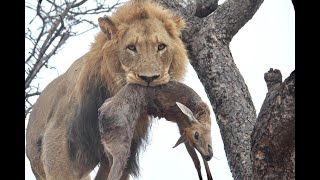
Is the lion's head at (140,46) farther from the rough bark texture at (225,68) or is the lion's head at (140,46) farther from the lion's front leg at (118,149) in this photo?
the rough bark texture at (225,68)

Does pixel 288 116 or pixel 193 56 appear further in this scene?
pixel 193 56

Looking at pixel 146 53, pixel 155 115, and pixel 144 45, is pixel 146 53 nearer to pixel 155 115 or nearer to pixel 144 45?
pixel 144 45

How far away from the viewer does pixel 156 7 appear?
6.35ft

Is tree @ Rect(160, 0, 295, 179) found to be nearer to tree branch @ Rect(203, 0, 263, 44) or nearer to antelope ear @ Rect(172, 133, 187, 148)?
tree branch @ Rect(203, 0, 263, 44)

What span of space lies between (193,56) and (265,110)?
2.24 ft

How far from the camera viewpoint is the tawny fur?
62.1 inches

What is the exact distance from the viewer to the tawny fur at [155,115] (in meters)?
1.58

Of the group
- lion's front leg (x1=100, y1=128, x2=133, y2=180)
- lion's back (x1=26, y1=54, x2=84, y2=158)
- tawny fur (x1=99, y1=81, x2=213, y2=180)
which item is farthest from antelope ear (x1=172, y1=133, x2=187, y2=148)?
lion's back (x1=26, y1=54, x2=84, y2=158)

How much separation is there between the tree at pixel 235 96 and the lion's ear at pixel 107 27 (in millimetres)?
359

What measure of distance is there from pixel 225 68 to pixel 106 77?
45 cm
